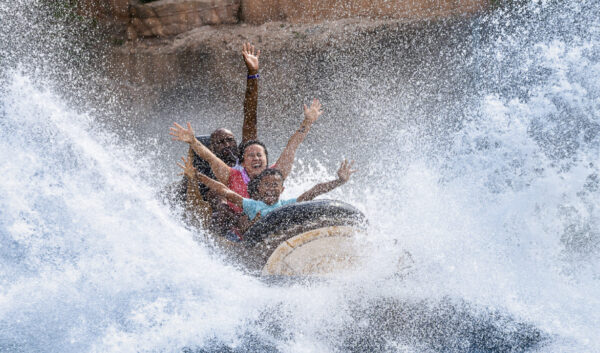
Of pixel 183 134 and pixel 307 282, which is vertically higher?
pixel 183 134

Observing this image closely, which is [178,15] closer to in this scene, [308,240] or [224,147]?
[224,147]

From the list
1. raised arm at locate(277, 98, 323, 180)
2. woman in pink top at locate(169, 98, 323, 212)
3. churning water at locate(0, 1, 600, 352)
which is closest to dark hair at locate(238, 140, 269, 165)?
woman in pink top at locate(169, 98, 323, 212)

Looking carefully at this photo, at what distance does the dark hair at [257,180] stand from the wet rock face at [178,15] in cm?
597

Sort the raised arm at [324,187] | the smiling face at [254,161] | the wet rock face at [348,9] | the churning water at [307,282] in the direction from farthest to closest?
the wet rock face at [348,9] → the smiling face at [254,161] → the raised arm at [324,187] → the churning water at [307,282]

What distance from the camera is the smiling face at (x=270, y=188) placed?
103 inches

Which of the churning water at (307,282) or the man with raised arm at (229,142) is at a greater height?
the man with raised arm at (229,142)

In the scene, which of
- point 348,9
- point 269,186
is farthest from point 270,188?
point 348,9

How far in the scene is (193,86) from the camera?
8.19m

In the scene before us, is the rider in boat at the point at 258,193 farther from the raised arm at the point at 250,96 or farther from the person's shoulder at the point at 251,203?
the raised arm at the point at 250,96

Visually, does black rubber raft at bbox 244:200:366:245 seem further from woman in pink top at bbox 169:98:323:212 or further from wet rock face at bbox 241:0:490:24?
wet rock face at bbox 241:0:490:24

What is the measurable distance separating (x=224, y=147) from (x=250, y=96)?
0.36 metres

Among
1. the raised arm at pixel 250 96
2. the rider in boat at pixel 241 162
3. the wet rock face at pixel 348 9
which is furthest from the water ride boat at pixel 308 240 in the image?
the wet rock face at pixel 348 9

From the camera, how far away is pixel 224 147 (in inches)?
128

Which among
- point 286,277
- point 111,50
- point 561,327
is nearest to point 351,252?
point 286,277
